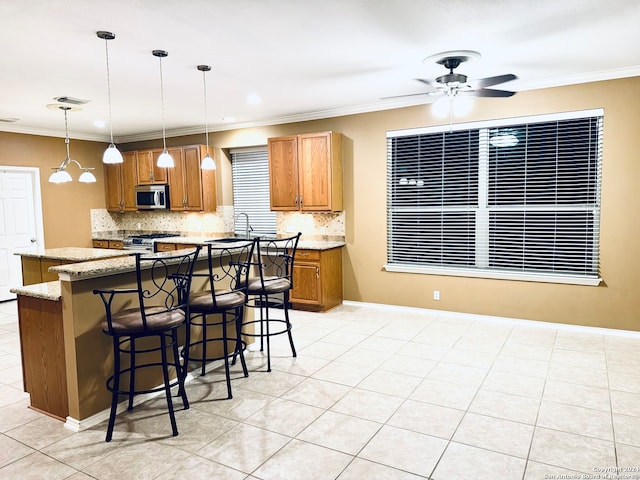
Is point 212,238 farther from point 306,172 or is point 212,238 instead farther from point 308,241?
point 306,172

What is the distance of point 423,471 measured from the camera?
231cm

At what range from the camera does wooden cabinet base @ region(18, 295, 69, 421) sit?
290cm

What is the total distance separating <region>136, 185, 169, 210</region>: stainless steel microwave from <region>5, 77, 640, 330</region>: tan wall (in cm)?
158

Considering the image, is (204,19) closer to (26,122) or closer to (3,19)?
(3,19)

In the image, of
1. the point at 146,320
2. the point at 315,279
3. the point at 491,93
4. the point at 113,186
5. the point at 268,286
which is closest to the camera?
the point at 146,320

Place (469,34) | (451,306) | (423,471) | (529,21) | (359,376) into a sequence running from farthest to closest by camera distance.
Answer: (451,306) < (359,376) < (469,34) < (529,21) < (423,471)

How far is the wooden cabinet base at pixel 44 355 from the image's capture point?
2896 mm

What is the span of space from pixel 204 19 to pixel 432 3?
143 cm

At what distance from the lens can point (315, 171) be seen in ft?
18.8

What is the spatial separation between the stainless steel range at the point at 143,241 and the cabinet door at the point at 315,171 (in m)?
2.59

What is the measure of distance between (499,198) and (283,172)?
2.71m

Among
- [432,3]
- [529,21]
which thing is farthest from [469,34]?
[432,3]

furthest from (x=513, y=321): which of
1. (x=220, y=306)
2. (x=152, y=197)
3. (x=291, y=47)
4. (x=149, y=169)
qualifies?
(x=149, y=169)

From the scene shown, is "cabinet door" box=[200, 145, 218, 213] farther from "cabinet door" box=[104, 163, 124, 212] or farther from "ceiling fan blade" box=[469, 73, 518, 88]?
"ceiling fan blade" box=[469, 73, 518, 88]
